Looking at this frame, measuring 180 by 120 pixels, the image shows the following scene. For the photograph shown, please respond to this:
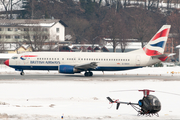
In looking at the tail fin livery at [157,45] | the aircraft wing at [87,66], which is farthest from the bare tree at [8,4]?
the tail fin livery at [157,45]

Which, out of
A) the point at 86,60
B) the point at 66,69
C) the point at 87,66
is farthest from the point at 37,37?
the point at 87,66

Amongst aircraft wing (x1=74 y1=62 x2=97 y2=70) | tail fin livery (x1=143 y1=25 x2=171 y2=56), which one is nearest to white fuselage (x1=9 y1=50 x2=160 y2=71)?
aircraft wing (x1=74 y1=62 x2=97 y2=70)

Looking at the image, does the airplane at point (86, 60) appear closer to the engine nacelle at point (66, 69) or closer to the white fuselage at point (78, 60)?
the white fuselage at point (78, 60)

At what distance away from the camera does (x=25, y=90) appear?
2902 centimetres

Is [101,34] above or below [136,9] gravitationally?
below

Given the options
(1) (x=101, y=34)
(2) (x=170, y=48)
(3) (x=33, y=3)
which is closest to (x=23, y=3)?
(3) (x=33, y=3)

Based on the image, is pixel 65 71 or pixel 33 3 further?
pixel 33 3

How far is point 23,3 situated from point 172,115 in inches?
5823

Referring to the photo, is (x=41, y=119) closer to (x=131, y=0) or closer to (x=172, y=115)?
(x=172, y=115)

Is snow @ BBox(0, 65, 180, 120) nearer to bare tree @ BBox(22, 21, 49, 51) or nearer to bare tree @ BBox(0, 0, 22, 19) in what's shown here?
bare tree @ BBox(22, 21, 49, 51)

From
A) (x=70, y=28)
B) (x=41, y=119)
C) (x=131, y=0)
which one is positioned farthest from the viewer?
(x=131, y=0)

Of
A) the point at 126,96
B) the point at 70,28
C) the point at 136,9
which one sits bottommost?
the point at 126,96

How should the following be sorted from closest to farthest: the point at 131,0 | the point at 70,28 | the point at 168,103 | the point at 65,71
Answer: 1. the point at 168,103
2. the point at 65,71
3. the point at 70,28
4. the point at 131,0

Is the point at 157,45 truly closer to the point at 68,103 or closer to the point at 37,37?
the point at 68,103
